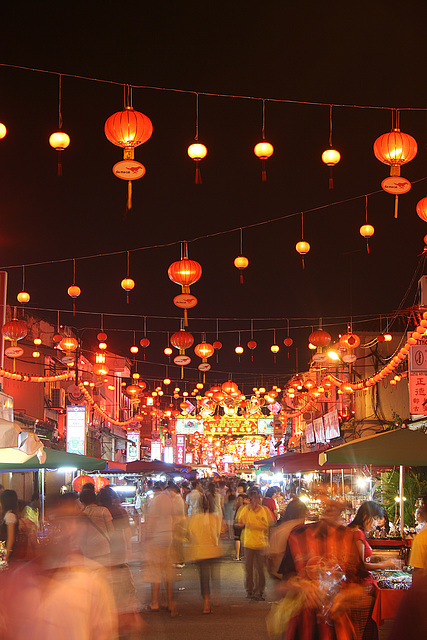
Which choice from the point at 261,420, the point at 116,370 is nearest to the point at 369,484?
the point at 116,370

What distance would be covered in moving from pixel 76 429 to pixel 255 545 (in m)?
19.7

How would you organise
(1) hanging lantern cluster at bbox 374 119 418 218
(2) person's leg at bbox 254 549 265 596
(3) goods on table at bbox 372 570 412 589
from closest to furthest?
(3) goods on table at bbox 372 570 412 589 < (1) hanging lantern cluster at bbox 374 119 418 218 < (2) person's leg at bbox 254 549 265 596

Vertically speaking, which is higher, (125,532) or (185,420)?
(185,420)

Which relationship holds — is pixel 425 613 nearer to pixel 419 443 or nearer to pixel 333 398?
pixel 419 443

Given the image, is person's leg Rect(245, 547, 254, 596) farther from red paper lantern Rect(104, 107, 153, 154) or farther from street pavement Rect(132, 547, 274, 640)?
red paper lantern Rect(104, 107, 153, 154)

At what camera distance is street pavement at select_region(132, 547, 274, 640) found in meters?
10.1

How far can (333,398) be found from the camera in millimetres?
37656

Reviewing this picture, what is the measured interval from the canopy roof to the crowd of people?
210cm

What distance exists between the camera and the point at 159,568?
11.6 m

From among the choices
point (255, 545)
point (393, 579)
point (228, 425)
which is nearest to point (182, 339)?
point (255, 545)

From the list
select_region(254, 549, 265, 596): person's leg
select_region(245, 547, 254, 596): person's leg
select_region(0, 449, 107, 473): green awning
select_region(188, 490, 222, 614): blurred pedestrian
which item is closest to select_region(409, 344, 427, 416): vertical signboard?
select_region(254, 549, 265, 596): person's leg

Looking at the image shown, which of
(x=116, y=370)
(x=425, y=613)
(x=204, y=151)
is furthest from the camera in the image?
(x=116, y=370)

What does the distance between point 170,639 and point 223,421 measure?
171 ft

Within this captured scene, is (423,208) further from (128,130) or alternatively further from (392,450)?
(128,130)
